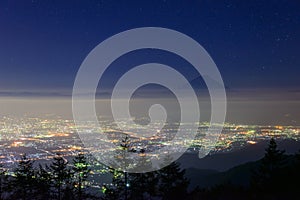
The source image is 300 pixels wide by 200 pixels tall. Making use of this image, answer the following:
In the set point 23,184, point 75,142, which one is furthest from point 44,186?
point 75,142

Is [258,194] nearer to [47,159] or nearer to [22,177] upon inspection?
[22,177]

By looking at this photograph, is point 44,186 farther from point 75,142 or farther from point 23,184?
point 75,142

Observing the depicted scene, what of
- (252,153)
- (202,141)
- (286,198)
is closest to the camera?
(286,198)

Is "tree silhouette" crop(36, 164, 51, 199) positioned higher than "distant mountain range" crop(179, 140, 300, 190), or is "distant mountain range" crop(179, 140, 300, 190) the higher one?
"tree silhouette" crop(36, 164, 51, 199)

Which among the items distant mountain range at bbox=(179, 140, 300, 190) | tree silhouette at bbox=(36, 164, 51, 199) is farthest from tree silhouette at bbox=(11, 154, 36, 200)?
distant mountain range at bbox=(179, 140, 300, 190)

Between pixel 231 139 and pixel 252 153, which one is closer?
pixel 252 153

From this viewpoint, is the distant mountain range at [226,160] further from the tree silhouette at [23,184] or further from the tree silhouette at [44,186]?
the tree silhouette at [23,184]

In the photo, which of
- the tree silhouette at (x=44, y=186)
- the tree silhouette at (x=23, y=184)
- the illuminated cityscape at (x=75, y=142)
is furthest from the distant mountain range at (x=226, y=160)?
the tree silhouette at (x=23, y=184)

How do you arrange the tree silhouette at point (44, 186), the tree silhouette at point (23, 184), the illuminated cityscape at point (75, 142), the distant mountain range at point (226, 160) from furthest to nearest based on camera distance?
the distant mountain range at point (226, 160) < the illuminated cityscape at point (75, 142) < the tree silhouette at point (23, 184) < the tree silhouette at point (44, 186)

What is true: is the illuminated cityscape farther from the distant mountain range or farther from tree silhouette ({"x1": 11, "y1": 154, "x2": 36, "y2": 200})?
tree silhouette ({"x1": 11, "y1": 154, "x2": 36, "y2": 200})

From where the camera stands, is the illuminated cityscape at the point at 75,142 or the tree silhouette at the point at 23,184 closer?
the tree silhouette at the point at 23,184

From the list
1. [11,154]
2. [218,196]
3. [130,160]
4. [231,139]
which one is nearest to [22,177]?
[130,160]
